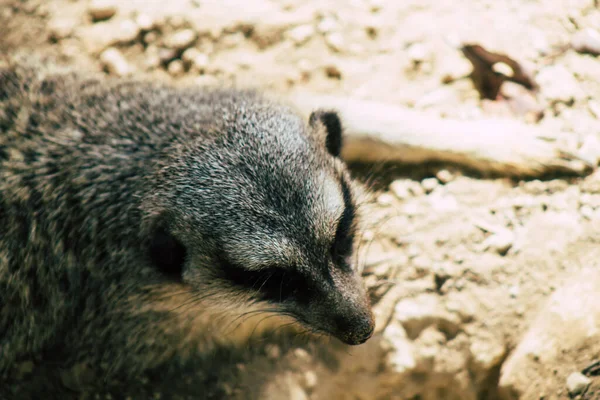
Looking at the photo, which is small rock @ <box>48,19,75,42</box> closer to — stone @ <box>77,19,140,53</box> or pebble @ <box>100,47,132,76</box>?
stone @ <box>77,19,140,53</box>

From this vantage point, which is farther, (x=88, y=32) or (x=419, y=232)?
(x=88, y=32)

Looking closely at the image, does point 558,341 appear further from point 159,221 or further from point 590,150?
point 159,221

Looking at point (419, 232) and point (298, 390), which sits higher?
point (419, 232)

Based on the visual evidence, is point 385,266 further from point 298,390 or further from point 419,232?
point 298,390

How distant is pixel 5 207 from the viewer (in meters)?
2.64

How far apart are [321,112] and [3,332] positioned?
1.95 meters

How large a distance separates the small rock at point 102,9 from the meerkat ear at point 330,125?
2140mm

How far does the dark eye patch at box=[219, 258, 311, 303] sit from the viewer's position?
2.22 meters

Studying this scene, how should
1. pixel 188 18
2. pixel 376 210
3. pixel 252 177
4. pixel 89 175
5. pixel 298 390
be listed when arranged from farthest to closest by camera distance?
pixel 188 18, pixel 376 210, pixel 298 390, pixel 89 175, pixel 252 177

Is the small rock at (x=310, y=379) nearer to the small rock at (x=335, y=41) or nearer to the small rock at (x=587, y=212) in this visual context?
the small rock at (x=587, y=212)

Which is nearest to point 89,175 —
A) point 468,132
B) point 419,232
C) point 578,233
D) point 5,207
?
point 5,207

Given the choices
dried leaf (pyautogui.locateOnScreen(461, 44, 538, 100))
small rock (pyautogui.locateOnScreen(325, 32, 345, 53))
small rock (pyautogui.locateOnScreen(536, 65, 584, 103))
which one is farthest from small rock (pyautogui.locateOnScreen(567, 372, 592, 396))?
small rock (pyautogui.locateOnScreen(325, 32, 345, 53))

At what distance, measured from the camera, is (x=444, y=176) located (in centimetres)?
309

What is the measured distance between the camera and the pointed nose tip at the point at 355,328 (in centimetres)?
224
